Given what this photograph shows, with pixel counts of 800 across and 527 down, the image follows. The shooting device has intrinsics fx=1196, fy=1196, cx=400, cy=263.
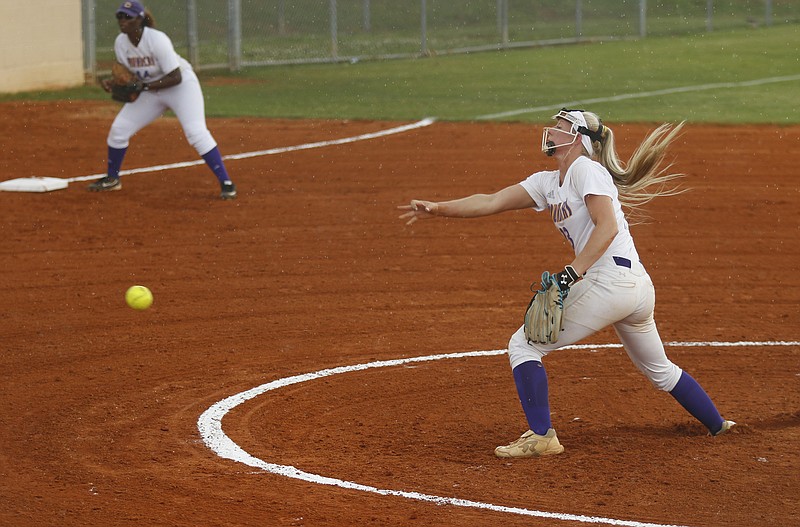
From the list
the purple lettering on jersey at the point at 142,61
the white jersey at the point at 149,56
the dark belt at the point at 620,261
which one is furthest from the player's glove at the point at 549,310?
the purple lettering on jersey at the point at 142,61

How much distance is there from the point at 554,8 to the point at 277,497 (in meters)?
31.1

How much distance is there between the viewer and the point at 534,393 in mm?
6586

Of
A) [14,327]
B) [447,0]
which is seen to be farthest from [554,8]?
[14,327]

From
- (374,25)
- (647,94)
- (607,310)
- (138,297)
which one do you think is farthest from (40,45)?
(607,310)

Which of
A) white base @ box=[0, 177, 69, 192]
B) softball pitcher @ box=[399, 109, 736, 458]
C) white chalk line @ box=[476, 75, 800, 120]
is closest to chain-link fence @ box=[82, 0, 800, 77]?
white chalk line @ box=[476, 75, 800, 120]

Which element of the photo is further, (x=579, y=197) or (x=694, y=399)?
(x=694, y=399)

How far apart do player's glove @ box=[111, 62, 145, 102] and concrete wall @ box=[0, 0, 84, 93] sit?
841 cm

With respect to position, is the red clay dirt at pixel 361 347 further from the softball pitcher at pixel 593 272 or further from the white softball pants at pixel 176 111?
the white softball pants at pixel 176 111

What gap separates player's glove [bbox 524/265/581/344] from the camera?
6469mm

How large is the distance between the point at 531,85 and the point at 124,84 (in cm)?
1132

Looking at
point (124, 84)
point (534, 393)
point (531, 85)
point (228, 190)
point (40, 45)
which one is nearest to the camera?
point (534, 393)

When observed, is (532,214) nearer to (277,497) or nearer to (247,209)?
(247,209)

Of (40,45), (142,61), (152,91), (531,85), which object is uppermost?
(40,45)

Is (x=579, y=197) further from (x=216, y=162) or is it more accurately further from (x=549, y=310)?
(x=216, y=162)
